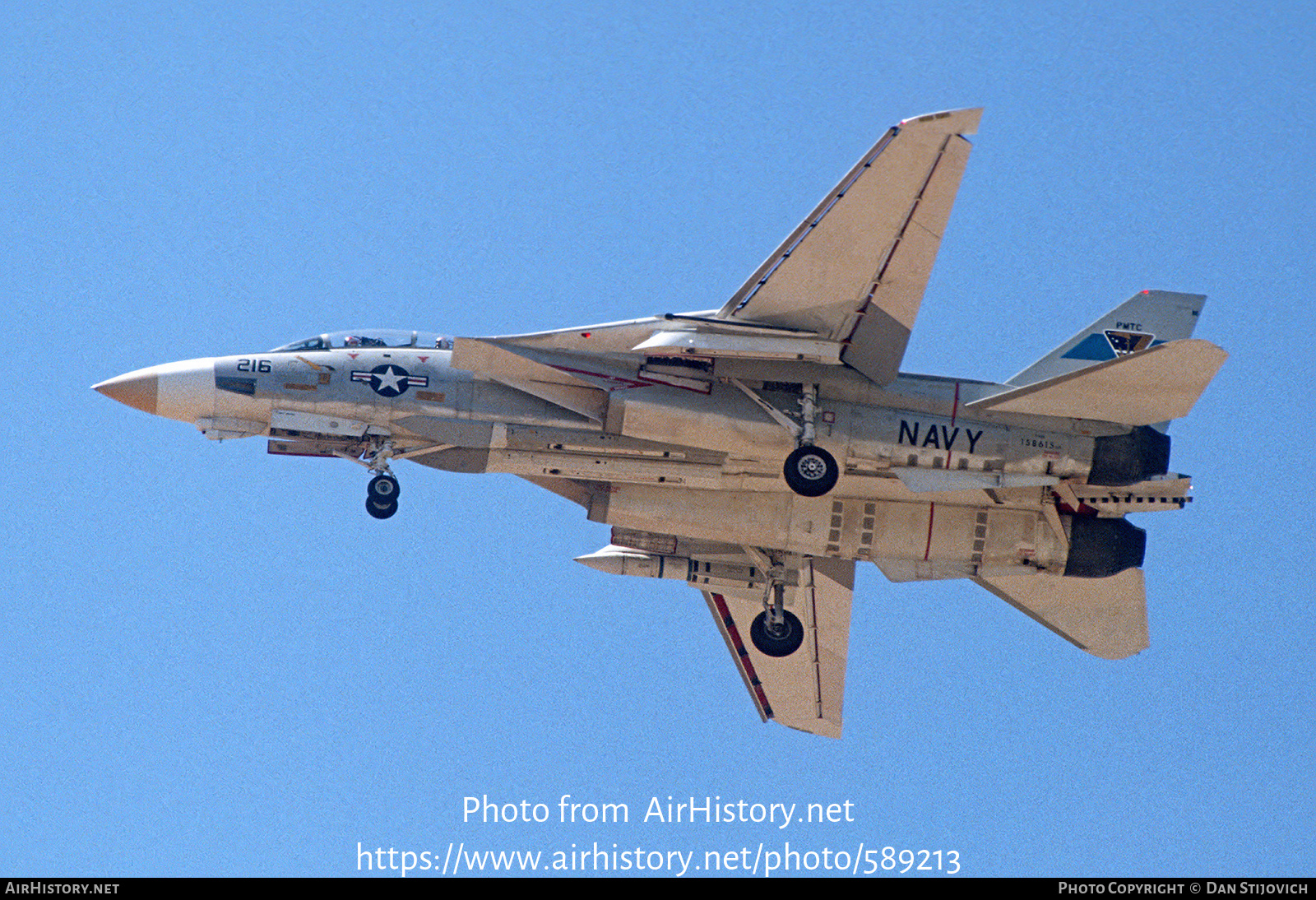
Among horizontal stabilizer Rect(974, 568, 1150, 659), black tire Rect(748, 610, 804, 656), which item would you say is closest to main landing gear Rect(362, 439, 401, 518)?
black tire Rect(748, 610, 804, 656)

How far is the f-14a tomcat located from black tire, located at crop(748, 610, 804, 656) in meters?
1.81

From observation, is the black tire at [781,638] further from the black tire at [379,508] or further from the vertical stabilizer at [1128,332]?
the black tire at [379,508]

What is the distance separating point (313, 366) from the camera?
25.7 m

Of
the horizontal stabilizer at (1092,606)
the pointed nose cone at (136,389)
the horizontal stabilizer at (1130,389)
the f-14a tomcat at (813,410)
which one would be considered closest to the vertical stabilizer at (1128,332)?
the f-14a tomcat at (813,410)

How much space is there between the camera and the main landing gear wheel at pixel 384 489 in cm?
2552

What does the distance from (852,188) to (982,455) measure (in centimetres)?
423

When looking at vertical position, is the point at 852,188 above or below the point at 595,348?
above

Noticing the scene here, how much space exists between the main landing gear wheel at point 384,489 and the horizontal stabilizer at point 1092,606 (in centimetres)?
901

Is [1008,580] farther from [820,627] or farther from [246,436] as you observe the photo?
[246,436]

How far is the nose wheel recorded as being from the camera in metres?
25.5

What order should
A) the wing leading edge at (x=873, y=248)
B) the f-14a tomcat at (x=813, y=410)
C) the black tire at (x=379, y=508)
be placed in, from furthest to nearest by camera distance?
the black tire at (x=379, y=508) → the f-14a tomcat at (x=813, y=410) → the wing leading edge at (x=873, y=248)

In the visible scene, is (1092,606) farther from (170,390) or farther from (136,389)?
(136,389)

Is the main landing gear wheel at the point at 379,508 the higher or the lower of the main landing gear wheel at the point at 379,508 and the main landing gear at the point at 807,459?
the lower

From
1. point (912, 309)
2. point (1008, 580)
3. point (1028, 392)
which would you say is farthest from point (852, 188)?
point (1008, 580)
